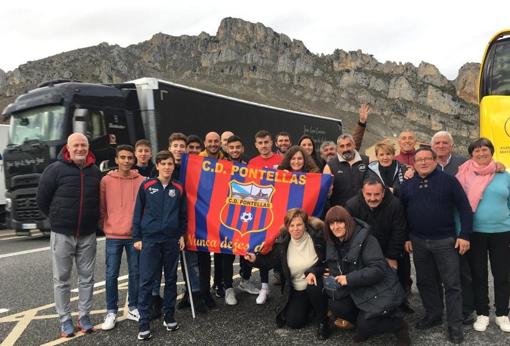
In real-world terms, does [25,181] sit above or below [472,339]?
above

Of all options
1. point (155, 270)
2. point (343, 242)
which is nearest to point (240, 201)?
point (155, 270)

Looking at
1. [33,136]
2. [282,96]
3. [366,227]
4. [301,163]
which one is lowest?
[366,227]

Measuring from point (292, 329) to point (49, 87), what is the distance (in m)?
8.57

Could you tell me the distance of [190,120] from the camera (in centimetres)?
1170

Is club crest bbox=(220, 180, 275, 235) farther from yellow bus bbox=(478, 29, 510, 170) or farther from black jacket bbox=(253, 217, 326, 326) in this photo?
yellow bus bbox=(478, 29, 510, 170)

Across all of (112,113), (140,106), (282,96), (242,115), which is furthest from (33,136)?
(282,96)

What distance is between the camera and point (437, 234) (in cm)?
420

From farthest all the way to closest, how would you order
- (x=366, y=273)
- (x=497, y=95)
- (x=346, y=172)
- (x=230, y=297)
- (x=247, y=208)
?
(x=497, y=95) < (x=230, y=297) < (x=346, y=172) < (x=247, y=208) < (x=366, y=273)

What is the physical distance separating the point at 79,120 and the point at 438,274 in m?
8.35

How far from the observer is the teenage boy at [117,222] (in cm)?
463

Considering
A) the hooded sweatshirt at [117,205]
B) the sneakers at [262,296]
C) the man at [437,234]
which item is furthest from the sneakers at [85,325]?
the man at [437,234]

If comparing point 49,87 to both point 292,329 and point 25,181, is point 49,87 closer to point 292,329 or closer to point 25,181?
point 25,181

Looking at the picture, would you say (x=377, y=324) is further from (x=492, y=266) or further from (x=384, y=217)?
(x=492, y=266)

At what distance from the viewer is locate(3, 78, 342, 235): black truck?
9.72 m
